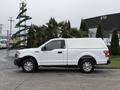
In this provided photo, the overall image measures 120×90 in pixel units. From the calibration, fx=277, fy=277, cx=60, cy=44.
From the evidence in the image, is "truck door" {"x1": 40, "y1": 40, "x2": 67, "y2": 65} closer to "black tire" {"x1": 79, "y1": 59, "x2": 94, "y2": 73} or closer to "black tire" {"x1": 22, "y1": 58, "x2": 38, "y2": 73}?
"black tire" {"x1": 22, "y1": 58, "x2": 38, "y2": 73}

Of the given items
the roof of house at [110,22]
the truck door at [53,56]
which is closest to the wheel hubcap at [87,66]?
the truck door at [53,56]

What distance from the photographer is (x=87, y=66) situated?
15484 millimetres

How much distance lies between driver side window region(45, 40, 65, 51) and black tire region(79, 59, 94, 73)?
147 cm

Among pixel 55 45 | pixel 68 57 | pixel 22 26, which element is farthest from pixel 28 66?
pixel 22 26

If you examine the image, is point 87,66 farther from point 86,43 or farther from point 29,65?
point 29,65

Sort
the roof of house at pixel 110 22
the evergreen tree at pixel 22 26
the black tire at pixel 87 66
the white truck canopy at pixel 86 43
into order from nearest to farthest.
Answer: the black tire at pixel 87 66
the white truck canopy at pixel 86 43
the evergreen tree at pixel 22 26
the roof of house at pixel 110 22

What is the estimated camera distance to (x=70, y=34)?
25562mm

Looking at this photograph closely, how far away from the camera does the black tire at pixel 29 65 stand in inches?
611

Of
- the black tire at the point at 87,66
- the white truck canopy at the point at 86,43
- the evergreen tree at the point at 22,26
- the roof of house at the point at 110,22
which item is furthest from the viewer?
the roof of house at the point at 110,22

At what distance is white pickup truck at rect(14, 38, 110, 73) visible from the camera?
1546 centimetres

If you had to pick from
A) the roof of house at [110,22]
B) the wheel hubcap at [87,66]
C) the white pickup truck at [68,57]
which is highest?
the roof of house at [110,22]

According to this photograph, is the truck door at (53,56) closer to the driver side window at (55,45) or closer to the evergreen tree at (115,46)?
the driver side window at (55,45)

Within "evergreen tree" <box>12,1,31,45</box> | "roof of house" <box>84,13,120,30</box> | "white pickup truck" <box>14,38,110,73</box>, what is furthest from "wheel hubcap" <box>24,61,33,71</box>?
"roof of house" <box>84,13,120,30</box>

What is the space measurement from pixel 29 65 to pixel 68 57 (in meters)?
2.23
